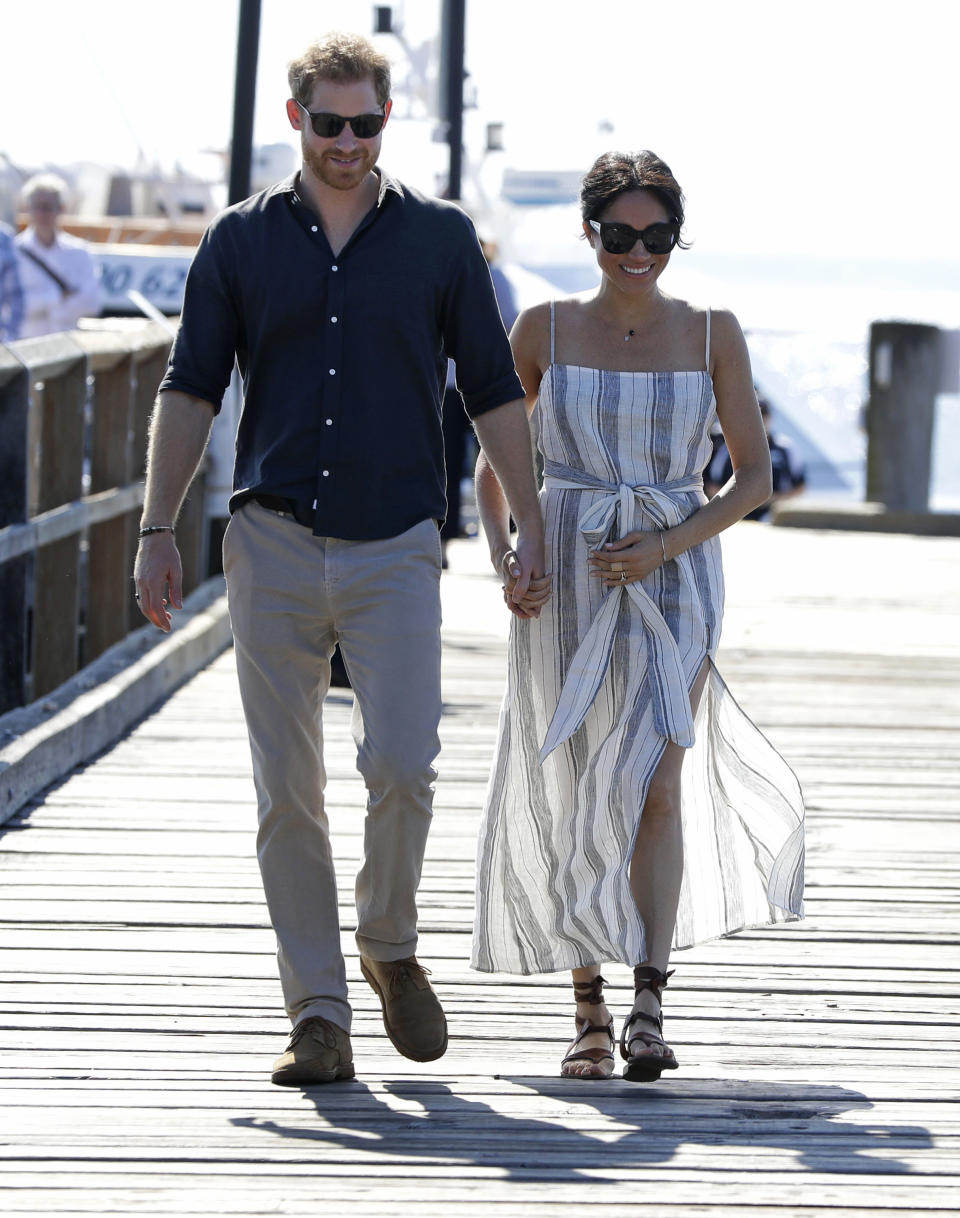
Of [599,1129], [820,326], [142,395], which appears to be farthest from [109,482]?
[820,326]

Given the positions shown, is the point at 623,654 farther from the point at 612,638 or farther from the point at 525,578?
the point at 525,578

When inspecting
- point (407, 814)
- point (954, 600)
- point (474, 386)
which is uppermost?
point (474, 386)

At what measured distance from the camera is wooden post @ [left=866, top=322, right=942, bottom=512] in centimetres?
1948

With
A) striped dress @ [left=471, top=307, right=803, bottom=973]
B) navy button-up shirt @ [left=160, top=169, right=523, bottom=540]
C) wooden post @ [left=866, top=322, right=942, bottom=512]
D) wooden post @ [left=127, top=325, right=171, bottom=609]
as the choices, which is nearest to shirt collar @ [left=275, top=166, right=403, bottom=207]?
navy button-up shirt @ [left=160, top=169, right=523, bottom=540]

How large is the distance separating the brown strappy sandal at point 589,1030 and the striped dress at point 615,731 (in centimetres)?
5

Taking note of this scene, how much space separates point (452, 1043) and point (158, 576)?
42.4 inches

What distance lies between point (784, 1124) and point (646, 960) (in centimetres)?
47

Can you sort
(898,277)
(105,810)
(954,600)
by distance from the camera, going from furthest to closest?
(898,277), (954,600), (105,810)

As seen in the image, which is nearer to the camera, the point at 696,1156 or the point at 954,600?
the point at 696,1156

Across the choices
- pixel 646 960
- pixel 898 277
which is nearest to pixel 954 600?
pixel 646 960

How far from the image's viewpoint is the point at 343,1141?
3.65 metres

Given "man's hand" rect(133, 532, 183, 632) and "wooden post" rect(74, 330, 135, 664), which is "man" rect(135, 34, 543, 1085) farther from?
"wooden post" rect(74, 330, 135, 664)

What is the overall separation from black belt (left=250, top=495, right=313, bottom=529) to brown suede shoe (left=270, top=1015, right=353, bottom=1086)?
895mm

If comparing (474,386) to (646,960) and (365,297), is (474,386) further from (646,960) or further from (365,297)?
(646,960)
